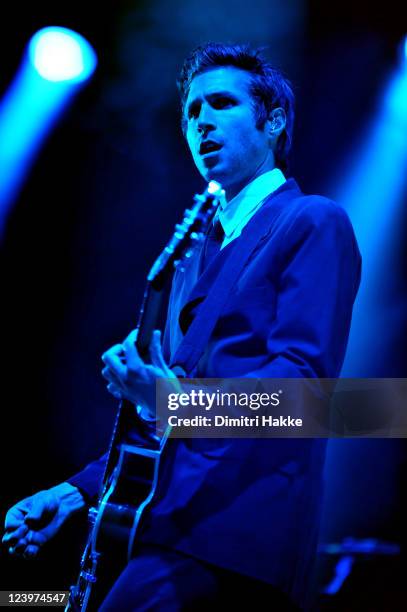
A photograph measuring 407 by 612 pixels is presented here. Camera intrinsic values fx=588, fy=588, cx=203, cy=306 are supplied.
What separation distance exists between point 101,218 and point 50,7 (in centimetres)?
106

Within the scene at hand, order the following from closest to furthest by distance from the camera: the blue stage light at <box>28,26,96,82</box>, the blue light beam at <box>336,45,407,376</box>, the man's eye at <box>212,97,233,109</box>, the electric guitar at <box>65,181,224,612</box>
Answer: the electric guitar at <box>65,181,224,612</box> < the man's eye at <box>212,97,233,109</box> < the blue stage light at <box>28,26,96,82</box> < the blue light beam at <box>336,45,407,376</box>

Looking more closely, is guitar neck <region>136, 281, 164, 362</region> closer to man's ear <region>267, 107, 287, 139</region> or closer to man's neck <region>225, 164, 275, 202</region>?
man's neck <region>225, 164, 275, 202</region>

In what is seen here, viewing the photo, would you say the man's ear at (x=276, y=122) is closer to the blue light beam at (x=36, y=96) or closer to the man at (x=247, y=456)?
the man at (x=247, y=456)

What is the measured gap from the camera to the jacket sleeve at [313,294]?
1.12 metres

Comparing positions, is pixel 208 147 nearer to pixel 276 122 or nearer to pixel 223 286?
pixel 276 122

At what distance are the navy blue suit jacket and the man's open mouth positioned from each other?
1.19ft

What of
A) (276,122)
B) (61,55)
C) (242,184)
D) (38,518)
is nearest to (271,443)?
(38,518)

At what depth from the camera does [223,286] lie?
4.41 ft

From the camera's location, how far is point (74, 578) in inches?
99.5

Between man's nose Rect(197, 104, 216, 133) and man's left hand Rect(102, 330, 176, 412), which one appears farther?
man's nose Rect(197, 104, 216, 133)

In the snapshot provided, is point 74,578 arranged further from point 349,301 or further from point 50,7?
point 50,7

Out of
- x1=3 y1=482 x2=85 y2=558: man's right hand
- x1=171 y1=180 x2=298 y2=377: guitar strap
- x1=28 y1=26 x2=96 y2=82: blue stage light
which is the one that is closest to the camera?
x1=171 y1=180 x2=298 y2=377: guitar strap

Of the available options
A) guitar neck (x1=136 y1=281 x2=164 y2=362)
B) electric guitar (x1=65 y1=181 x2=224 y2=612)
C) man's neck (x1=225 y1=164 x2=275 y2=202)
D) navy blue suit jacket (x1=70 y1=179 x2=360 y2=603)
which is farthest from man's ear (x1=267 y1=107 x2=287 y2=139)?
guitar neck (x1=136 y1=281 x2=164 y2=362)

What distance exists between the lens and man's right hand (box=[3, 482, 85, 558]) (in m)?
1.40
